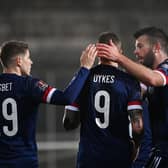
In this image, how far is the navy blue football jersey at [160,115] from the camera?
499 cm

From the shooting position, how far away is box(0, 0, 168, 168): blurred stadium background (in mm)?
19047

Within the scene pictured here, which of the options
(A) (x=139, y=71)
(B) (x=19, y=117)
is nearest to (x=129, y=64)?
(A) (x=139, y=71)

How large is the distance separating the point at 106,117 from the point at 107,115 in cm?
2

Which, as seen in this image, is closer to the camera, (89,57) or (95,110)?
(89,57)

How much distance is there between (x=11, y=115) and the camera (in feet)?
16.2

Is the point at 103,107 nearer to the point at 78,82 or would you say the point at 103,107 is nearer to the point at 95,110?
the point at 95,110

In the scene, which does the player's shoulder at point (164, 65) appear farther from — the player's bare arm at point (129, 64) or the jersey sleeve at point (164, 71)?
the player's bare arm at point (129, 64)

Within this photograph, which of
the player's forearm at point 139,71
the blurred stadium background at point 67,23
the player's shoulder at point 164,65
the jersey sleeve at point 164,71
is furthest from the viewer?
the blurred stadium background at point 67,23

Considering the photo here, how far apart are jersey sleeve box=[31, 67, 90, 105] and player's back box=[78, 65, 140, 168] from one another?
198 mm

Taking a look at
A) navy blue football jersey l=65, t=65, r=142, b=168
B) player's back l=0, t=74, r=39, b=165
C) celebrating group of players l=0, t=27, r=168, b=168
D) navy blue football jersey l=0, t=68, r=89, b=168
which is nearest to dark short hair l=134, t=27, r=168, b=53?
celebrating group of players l=0, t=27, r=168, b=168

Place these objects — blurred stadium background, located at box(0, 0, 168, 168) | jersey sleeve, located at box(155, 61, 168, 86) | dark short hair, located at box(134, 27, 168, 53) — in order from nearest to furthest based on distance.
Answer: jersey sleeve, located at box(155, 61, 168, 86) → dark short hair, located at box(134, 27, 168, 53) → blurred stadium background, located at box(0, 0, 168, 168)

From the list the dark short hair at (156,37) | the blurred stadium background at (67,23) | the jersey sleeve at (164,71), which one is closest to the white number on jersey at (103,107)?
the jersey sleeve at (164,71)

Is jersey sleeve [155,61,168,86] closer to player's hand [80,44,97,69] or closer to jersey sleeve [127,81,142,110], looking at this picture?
jersey sleeve [127,81,142,110]

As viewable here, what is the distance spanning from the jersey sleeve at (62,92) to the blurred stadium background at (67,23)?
1281 centimetres
